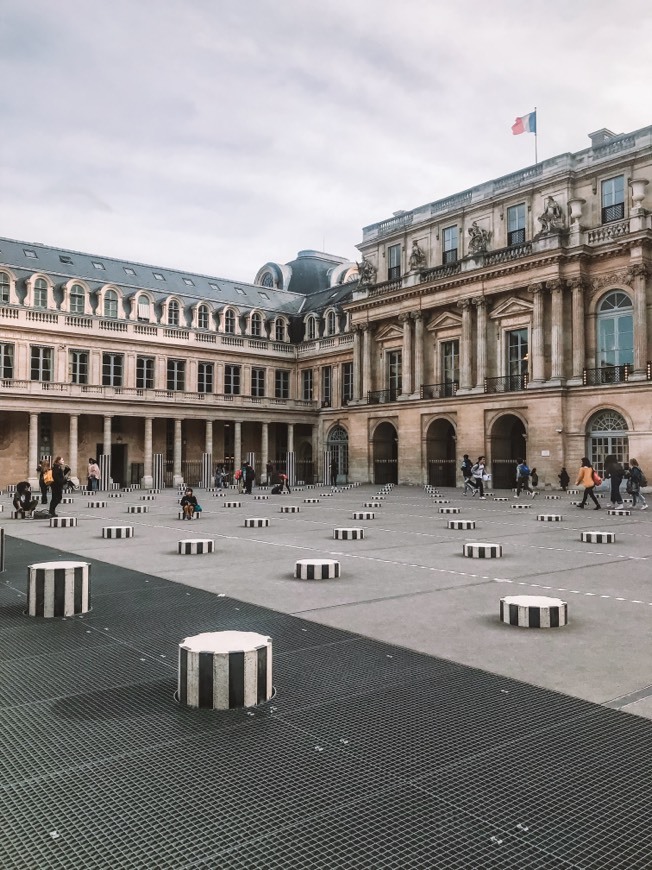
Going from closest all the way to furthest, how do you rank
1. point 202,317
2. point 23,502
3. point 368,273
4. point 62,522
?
point 62,522 → point 23,502 → point 368,273 → point 202,317

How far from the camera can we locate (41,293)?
51375 mm


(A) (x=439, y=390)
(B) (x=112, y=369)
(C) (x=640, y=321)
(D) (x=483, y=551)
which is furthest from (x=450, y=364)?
(D) (x=483, y=551)

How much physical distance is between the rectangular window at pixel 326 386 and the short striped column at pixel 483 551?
49.2 m

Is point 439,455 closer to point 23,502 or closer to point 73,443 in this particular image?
point 73,443

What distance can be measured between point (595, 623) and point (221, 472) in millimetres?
45646

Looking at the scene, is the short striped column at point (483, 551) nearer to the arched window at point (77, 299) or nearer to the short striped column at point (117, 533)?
the short striped column at point (117, 533)

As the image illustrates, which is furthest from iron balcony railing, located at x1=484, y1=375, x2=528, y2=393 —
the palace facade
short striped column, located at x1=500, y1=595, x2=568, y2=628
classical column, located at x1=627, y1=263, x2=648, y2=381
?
short striped column, located at x1=500, y1=595, x2=568, y2=628

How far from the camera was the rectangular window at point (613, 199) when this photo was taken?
40531 mm

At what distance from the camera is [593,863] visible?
3367mm

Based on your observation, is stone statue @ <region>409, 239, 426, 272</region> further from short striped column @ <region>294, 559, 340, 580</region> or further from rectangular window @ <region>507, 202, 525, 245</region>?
short striped column @ <region>294, 559, 340, 580</region>

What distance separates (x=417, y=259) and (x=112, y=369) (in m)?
24.7

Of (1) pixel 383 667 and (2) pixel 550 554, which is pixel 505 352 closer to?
(2) pixel 550 554

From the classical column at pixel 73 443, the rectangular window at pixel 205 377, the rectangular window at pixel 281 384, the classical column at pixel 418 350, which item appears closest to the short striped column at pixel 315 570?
the classical column at pixel 418 350

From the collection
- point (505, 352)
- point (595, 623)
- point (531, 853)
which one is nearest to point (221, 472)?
point (505, 352)
